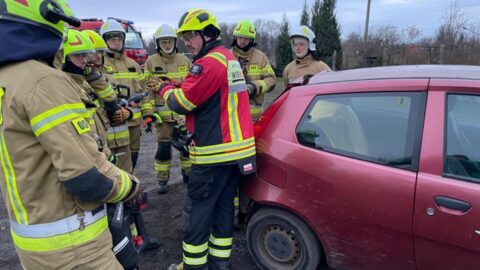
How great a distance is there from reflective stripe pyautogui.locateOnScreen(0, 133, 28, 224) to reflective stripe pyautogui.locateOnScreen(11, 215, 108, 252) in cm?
10

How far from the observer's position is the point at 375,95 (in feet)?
8.45

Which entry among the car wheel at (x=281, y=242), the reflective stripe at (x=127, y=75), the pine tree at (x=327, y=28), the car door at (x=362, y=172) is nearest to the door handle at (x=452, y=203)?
the car door at (x=362, y=172)

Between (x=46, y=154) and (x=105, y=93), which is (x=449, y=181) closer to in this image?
(x=46, y=154)

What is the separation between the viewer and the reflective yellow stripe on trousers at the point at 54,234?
1656 mm

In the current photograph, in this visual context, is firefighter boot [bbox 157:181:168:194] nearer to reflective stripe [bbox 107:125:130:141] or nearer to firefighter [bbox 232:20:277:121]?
reflective stripe [bbox 107:125:130:141]

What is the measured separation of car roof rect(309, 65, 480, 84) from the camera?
7.84 feet

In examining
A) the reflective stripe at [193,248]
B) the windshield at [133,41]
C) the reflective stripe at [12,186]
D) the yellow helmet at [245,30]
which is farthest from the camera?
the windshield at [133,41]

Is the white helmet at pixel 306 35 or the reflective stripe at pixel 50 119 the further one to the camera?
the white helmet at pixel 306 35

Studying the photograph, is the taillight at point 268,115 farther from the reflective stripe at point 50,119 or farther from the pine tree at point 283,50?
the pine tree at point 283,50

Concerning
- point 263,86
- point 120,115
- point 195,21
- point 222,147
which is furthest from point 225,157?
point 263,86

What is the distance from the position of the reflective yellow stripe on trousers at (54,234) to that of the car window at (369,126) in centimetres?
164

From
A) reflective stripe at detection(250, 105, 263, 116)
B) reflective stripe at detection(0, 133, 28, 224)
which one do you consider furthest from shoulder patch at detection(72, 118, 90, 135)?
reflective stripe at detection(250, 105, 263, 116)

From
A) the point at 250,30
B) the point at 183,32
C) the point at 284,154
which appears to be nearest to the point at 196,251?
the point at 284,154

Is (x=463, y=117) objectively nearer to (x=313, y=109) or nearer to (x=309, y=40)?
(x=313, y=109)
